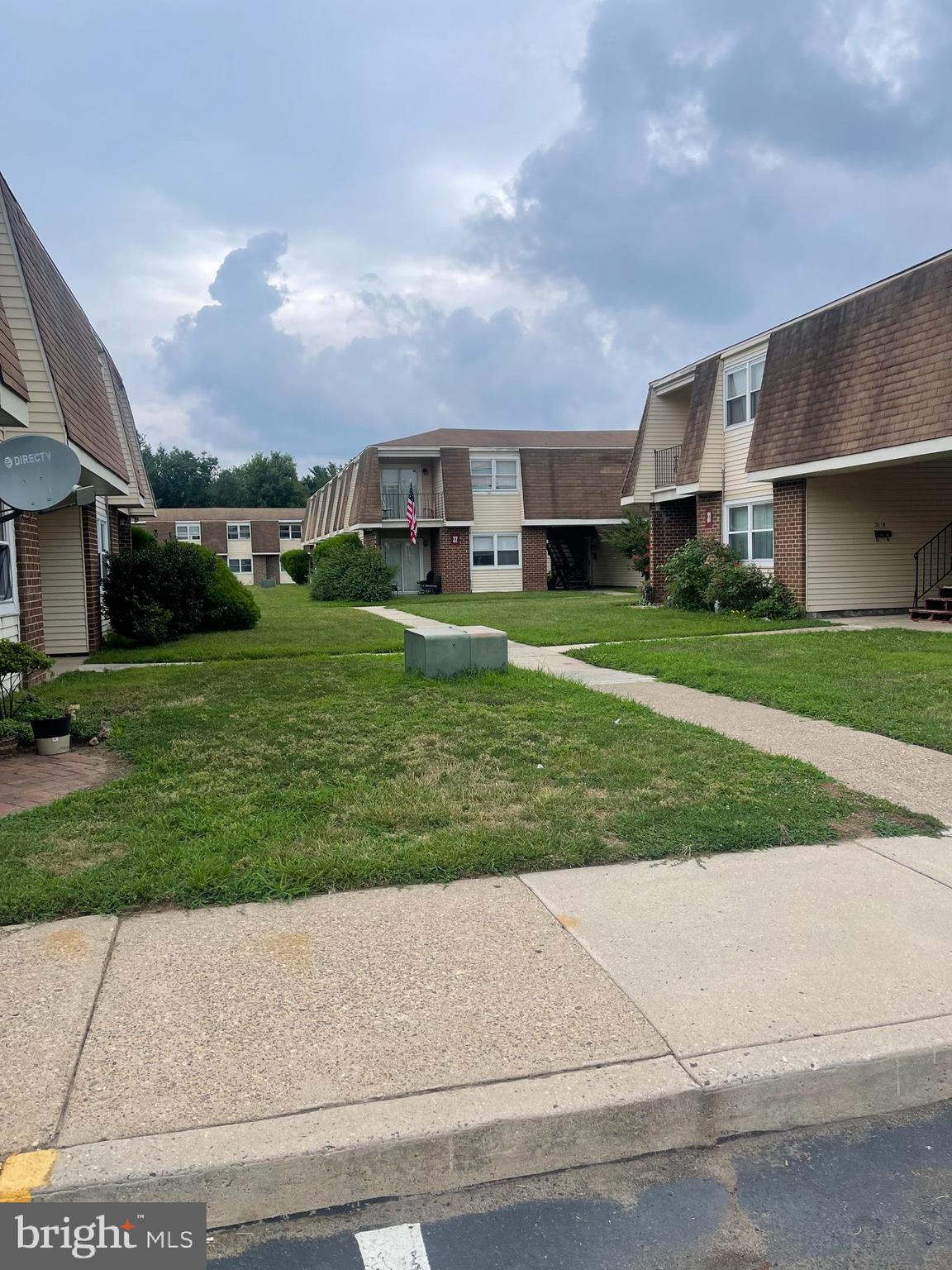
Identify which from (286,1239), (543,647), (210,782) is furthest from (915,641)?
(286,1239)

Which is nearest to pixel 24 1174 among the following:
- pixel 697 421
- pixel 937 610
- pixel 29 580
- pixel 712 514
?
pixel 29 580

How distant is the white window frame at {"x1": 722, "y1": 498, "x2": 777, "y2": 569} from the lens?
19516 mm

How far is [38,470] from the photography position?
25.4 feet

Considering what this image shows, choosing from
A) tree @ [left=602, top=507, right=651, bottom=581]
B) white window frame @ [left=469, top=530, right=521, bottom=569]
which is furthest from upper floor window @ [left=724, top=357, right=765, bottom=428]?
white window frame @ [left=469, top=530, right=521, bottom=569]

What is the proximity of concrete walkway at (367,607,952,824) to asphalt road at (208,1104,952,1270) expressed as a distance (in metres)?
3.23

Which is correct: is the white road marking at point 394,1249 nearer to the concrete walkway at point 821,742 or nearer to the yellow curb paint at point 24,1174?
the yellow curb paint at point 24,1174

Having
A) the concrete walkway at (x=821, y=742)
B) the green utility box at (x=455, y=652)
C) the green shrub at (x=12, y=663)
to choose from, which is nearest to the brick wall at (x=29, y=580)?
the green shrub at (x=12, y=663)

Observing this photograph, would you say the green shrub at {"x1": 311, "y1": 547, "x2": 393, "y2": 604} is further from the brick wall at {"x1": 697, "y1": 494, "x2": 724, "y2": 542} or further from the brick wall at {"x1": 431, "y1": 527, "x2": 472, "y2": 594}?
the brick wall at {"x1": 697, "y1": 494, "x2": 724, "y2": 542}

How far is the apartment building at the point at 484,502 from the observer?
34.4 meters

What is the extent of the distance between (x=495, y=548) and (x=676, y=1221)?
33.4 m

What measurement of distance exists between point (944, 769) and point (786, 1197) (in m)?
4.69

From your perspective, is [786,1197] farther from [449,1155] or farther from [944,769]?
[944,769]

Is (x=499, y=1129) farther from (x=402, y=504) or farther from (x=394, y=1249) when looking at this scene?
(x=402, y=504)

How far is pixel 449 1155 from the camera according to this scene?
274 centimetres
